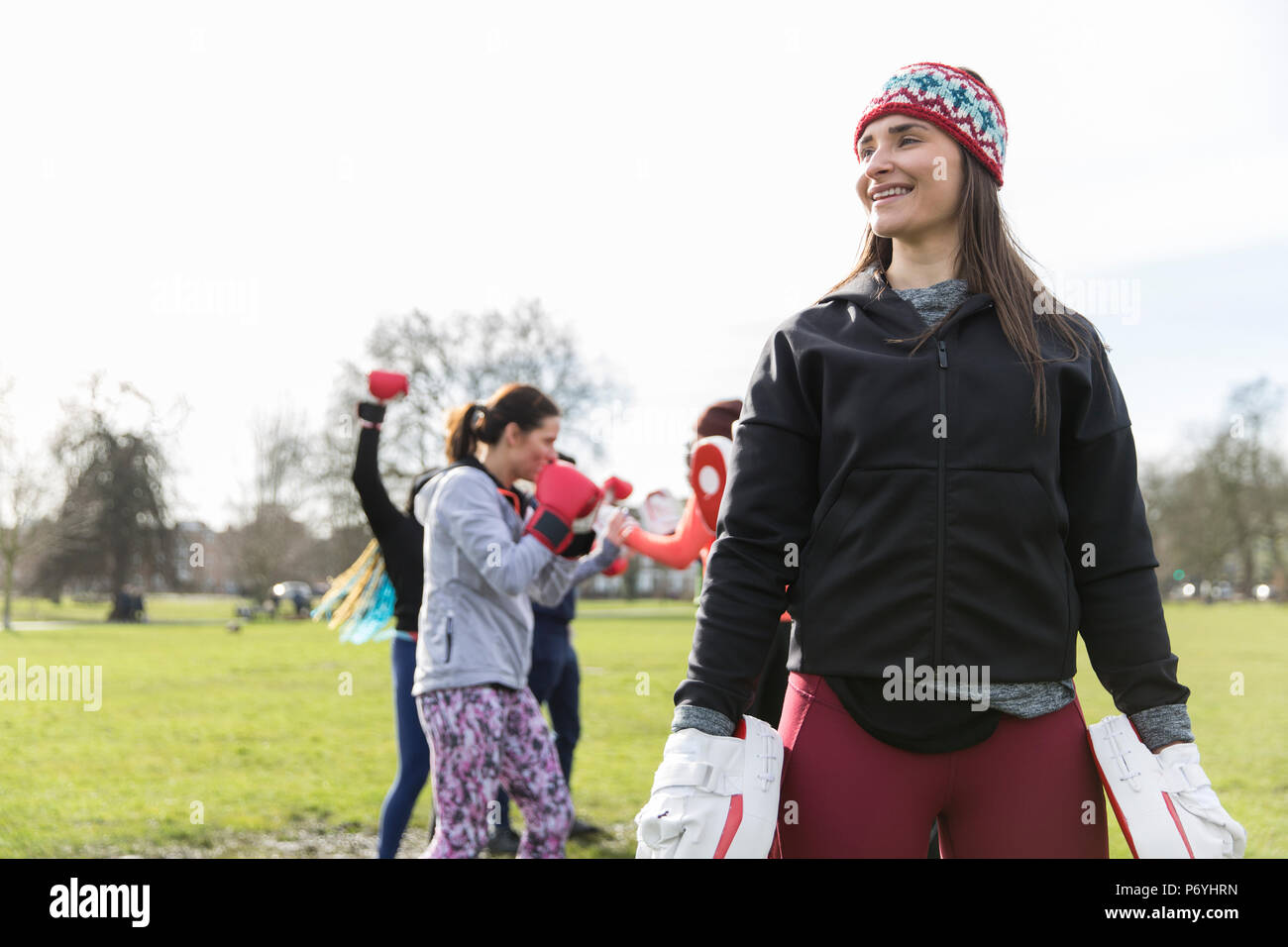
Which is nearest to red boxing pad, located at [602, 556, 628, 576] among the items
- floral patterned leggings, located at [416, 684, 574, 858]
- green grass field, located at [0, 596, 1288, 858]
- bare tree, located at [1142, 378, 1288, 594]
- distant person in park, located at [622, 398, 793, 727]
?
distant person in park, located at [622, 398, 793, 727]

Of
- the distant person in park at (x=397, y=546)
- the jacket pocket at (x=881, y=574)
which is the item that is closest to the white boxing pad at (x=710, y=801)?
the jacket pocket at (x=881, y=574)

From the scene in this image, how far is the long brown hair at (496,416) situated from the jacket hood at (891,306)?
2.11m

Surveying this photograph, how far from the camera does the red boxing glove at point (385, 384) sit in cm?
432

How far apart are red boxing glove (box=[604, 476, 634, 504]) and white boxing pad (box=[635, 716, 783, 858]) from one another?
3230mm

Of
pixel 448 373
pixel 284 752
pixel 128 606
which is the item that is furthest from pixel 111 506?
pixel 284 752

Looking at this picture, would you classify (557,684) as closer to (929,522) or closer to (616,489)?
(616,489)

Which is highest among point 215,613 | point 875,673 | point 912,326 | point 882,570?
point 912,326

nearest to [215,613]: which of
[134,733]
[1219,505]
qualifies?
[134,733]

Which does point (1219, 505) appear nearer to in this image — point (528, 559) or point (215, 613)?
point (215, 613)
